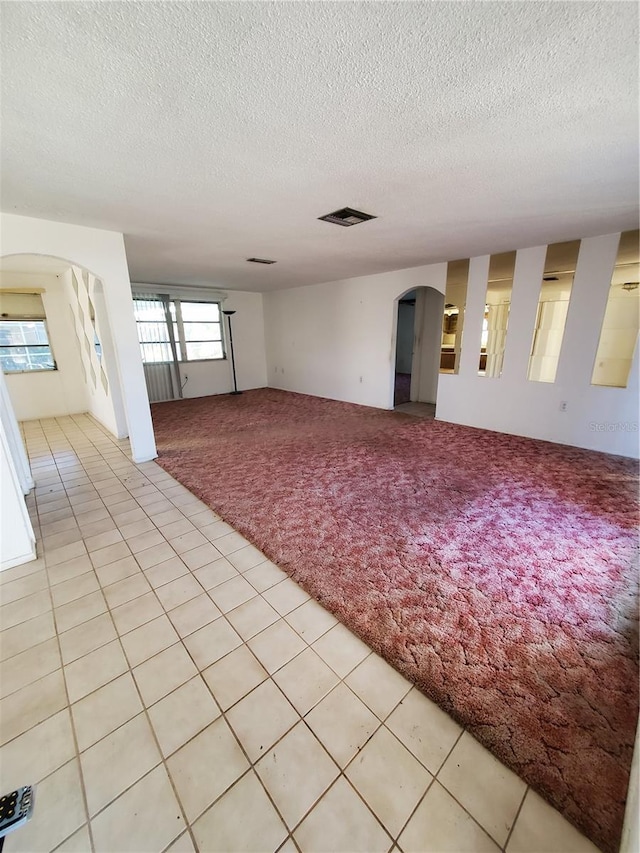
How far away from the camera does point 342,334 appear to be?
6.71m

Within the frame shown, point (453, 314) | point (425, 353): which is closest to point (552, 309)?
point (453, 314)

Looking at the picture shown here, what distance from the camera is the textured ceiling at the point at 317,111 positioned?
1.07 m

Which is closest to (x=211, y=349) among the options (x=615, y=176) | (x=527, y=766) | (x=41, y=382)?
(x=41, y=382)

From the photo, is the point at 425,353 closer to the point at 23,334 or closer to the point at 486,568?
the point at 486,568

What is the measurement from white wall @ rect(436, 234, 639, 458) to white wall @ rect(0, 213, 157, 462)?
14.3ft

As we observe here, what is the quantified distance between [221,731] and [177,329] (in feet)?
24.0

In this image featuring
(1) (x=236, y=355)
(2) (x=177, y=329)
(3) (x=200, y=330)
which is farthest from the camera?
(1) (x=236, y=355)

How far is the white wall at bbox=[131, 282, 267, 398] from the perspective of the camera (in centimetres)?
748

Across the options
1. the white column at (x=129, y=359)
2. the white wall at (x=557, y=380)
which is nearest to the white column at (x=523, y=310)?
the white wall at (x=557, y=380)

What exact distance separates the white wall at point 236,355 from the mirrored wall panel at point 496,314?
5592mm

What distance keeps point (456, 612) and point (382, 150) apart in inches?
100

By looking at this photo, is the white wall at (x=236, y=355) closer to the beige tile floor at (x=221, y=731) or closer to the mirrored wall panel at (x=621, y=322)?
the beige tile floor at (x=221, y=731)

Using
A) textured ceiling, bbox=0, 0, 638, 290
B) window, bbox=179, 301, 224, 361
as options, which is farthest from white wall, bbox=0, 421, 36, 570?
window, bbox=179, 301, 224, 361

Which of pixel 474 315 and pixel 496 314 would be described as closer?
pixel 496 314
